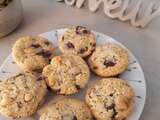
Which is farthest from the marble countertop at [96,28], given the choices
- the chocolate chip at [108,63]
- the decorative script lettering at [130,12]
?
the chocolate chip at [108,63]

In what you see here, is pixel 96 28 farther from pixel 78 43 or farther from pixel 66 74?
pixel 66 74

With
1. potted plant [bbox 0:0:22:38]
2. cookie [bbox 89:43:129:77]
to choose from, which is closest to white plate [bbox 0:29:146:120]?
cookie [bbox 89:43:129:77]

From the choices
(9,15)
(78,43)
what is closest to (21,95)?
(78,43)

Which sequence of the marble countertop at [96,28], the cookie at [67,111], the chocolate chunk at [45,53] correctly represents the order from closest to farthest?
the cookie at [67,111] → the chocolate chunk at [45,53] → the marble countertop at [96,28]

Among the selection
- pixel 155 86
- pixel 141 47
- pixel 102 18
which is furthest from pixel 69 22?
pixel 155 86

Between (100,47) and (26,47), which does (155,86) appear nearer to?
(100,47)

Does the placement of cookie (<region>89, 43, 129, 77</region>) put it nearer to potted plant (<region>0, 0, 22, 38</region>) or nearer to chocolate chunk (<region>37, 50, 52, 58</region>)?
chocolate chunk (<region>37, 50, 52, 58</region>)

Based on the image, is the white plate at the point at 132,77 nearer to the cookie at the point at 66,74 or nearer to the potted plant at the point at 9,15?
the cookie at the point at 66,74
